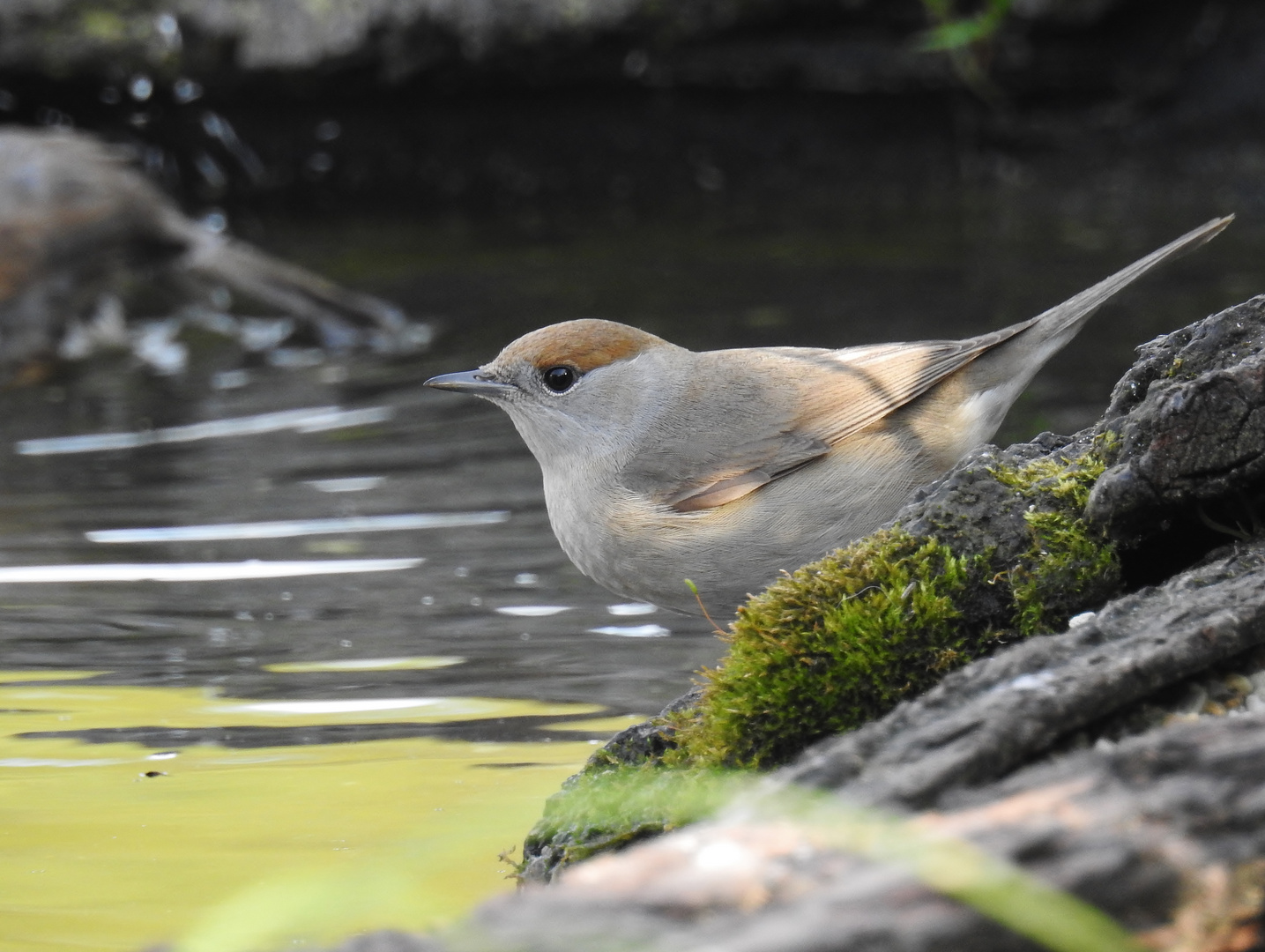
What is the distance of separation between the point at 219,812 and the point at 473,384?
1.64 meters

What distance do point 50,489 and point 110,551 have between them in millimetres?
1210

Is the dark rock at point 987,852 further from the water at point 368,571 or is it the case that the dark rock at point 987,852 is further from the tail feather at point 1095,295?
the tail feather at point 1095,295

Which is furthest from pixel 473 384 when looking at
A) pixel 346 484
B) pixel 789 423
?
pixel 346 484

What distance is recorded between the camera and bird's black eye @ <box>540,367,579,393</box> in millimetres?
5055

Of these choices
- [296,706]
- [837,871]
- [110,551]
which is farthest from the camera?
[110,551]

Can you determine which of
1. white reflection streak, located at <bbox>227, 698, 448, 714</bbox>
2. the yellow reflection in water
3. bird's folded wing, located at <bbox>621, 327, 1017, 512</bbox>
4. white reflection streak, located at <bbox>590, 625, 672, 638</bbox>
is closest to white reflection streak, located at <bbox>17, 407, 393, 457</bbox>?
white reflection streak, located at <bbox>590, 625, 672, 638</bbox>

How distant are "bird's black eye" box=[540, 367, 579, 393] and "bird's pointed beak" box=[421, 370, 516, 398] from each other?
0.12 metres

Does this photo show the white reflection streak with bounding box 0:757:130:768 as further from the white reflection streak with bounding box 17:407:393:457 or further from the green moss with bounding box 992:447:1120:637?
the white reflection streak with bounding box 17:407:393:457

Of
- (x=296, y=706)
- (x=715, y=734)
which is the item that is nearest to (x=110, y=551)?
(x=296, y=706)

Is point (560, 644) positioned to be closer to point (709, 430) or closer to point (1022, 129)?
point (709, 430)

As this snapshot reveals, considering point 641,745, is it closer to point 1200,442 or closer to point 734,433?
point 1200,442

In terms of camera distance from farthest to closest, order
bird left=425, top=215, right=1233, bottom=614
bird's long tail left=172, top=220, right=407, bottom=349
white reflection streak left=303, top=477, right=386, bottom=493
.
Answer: bird's long tail left=172, top=220, right=407, bottom=349 < white reflection streak left=303, top=477, right=386, bottom=493 < bird left=425, top=215, right=1233, bottom=614

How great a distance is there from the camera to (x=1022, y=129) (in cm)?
1487

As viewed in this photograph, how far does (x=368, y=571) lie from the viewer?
627cm
